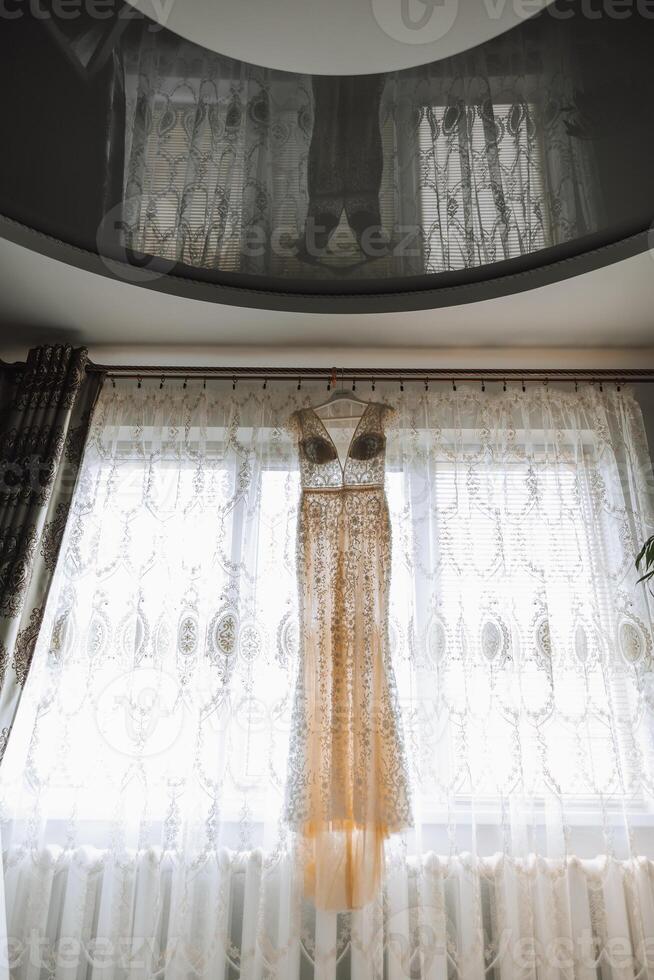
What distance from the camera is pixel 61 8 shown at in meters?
1.46

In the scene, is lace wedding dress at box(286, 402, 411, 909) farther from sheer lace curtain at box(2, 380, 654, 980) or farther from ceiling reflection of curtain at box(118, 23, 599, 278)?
ceiling reflection of curtain at box(118, 23, 599, 278)

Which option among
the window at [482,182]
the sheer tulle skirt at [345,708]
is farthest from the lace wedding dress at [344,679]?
the window at [482,182]

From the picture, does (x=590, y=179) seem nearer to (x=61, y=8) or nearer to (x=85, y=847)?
(x=61, y=8)

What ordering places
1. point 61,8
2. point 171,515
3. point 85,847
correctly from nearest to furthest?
point 61,8 → point 85,847 → point 171,515

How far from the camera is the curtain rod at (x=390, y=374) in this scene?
2404mm

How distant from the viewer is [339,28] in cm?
153

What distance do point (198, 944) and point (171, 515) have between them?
53.9 inches

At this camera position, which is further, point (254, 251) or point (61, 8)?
point (254, 251)

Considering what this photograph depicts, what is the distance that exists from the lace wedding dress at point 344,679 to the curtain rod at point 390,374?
0.57ft

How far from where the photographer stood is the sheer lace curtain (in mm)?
1894

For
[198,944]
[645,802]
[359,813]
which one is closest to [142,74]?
[359,813]

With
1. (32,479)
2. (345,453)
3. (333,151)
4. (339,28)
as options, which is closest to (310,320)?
(345,453)

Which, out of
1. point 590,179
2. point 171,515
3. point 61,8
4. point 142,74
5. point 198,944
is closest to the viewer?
point 61,8

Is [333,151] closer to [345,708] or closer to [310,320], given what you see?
[310,320]
